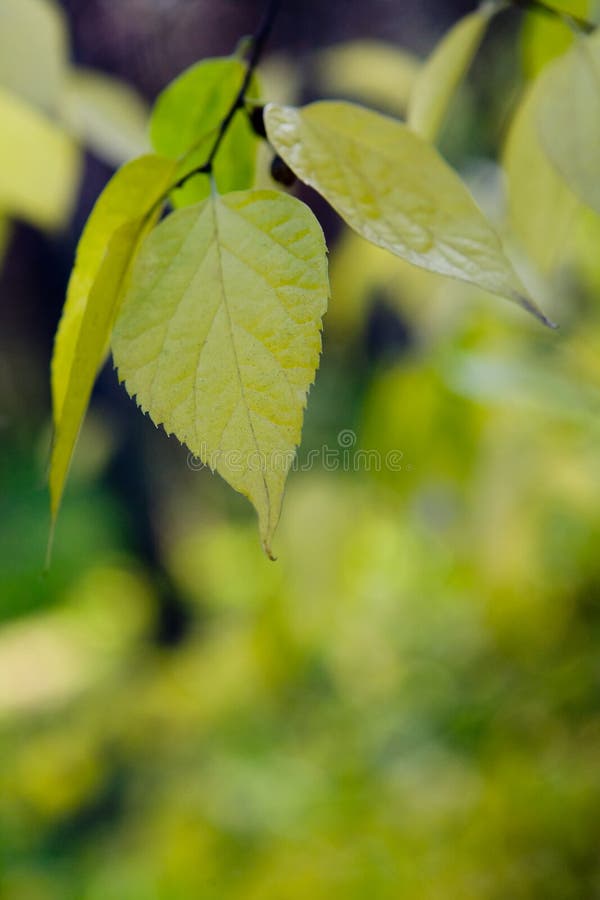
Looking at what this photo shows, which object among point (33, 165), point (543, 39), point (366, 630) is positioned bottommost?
point (366, 630)

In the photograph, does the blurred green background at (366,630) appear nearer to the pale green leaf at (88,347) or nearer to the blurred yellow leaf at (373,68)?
the blurred yellow leaf at (373,68)

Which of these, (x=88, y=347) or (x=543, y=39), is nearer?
(x=88, y=347)

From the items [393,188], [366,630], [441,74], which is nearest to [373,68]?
[441,74]

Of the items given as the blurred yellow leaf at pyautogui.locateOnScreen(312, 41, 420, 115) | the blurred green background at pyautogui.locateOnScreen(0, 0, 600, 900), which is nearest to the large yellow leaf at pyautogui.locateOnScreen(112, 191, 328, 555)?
the blurred green background at pyautogui.locateOnScreen(0, 0, 600, 900)

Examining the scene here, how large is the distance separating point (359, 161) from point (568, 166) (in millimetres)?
72

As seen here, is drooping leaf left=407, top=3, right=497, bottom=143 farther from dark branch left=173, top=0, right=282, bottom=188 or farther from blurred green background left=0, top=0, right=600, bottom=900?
blurred green background left=0, top=0, right=600, bottom=900

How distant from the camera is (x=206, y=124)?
226 mm

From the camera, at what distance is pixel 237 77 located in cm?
23

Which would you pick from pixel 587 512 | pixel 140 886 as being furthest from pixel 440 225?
pixel 140 886

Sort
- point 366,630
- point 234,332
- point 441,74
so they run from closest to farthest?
point 234,332
point 441,74
point 366,630

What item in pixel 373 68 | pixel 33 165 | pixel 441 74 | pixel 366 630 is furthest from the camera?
pixel 366 630

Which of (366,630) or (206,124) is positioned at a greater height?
(206,124)

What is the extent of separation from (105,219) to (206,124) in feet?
0.21

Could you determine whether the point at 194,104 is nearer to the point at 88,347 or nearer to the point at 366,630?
the point at 88,347
